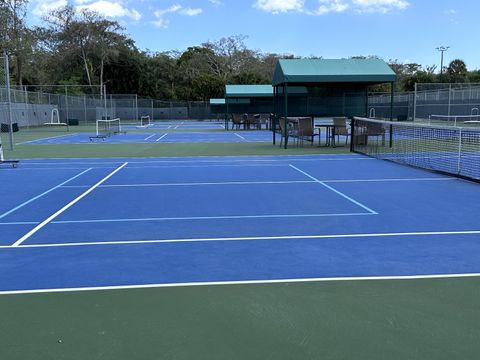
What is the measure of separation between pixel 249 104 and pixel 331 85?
58.3 ft

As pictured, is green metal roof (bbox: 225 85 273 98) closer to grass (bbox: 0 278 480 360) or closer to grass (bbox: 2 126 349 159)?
grass (bbox: 2 126 349 159)

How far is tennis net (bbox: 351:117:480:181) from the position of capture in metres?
13.5

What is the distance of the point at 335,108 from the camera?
23453 mm

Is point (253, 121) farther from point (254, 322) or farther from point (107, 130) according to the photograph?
point (254, 322)

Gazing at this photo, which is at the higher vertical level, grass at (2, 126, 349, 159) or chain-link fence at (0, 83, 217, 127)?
chain-link fence at (0, 83, 217, 127)

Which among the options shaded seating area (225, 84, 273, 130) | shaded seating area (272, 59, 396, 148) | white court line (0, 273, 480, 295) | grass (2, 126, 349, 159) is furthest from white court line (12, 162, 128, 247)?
shaded seating area (225, 84, 273, 130)

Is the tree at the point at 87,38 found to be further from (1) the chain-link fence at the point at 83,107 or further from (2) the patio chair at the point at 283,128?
(2) the patio chair at the point at 283,128

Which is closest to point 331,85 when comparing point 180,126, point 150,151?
point 150,151

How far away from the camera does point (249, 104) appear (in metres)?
41.0

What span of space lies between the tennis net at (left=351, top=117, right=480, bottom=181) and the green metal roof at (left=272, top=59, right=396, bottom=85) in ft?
6.01

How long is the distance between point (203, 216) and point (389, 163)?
353 inches

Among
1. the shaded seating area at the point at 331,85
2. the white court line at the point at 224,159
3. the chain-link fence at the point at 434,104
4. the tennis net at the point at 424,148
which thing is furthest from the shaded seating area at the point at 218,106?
the white court line at the point at 224,159

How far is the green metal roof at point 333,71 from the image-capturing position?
20.7 meters

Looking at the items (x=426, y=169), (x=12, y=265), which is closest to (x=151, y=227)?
(x=12, y=265)
